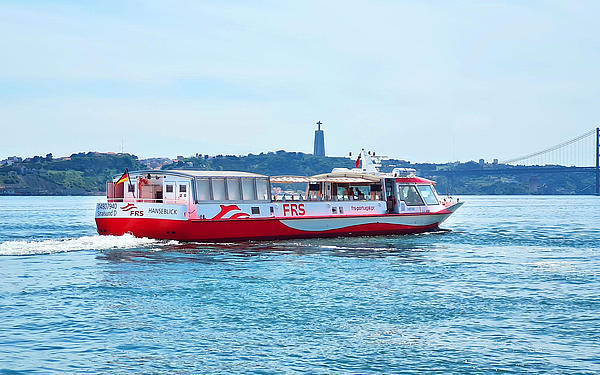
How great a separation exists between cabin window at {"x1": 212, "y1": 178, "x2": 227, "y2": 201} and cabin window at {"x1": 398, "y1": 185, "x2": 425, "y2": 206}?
15.2 metres

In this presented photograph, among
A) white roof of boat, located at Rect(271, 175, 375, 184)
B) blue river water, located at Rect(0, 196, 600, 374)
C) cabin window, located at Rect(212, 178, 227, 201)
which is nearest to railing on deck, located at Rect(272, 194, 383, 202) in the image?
white roof of boat, located at Rect(271, 175, 375, 184)

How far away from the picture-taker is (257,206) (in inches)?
1694

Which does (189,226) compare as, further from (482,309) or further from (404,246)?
(482,309)

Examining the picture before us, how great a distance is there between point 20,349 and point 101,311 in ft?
14.9

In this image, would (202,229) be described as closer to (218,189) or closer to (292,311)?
(218,189)

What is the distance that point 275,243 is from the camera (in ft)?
141

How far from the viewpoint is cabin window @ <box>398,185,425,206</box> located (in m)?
50.9

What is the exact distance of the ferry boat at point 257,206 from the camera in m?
40.2

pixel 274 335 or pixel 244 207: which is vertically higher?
pixel 244 207

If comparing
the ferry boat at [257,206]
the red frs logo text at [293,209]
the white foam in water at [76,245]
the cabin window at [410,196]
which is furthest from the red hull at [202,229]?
the cabin window at [410,196]

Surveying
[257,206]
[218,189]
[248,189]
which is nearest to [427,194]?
[257,206]

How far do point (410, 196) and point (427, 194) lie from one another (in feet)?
5.85

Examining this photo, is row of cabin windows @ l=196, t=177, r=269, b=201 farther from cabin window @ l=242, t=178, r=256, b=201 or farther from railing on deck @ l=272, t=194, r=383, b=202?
railing on deck @ l=272, t=194, r=383, b=202

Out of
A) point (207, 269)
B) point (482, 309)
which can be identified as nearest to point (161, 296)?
point (207, 269)
